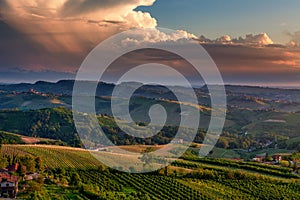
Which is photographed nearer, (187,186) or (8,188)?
(8,188)

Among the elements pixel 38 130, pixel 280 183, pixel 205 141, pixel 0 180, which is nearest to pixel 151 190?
pixel 0 180

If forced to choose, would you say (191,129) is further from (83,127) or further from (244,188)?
(244,188)

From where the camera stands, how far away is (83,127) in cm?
13838

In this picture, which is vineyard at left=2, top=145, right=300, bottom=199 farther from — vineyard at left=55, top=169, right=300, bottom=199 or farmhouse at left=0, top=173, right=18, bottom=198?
farmhouse at left=0, top=173, right=18, bottom=198

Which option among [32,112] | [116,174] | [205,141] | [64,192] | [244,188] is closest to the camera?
[64,192]

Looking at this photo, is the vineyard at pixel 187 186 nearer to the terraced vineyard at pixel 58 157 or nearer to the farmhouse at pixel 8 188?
the farmhouse at pixel 8 188

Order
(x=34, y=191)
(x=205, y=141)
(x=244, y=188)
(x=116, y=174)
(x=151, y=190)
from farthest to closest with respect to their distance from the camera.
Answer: (x=205, y=141) → (x=116, y=174) → (x=244, y=188) → (x=151, y=190) → (x=34, y=191)

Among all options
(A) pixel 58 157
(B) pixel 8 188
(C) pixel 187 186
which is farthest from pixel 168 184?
(A) pixel 58 157

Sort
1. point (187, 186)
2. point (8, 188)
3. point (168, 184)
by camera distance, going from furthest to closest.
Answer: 1. point (168, 184)
2. point (187, 186)
3. point (8, 188)

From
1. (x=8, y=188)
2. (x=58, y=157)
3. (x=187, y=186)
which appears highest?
(x=8, y=188)

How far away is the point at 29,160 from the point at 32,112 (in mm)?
130025

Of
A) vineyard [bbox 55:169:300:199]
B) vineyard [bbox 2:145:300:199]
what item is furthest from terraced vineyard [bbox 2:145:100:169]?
vineyard [bbox 55:169:300:199]

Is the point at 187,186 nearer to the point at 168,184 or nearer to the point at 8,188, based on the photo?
the point at 168,184

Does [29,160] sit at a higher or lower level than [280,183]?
higher
